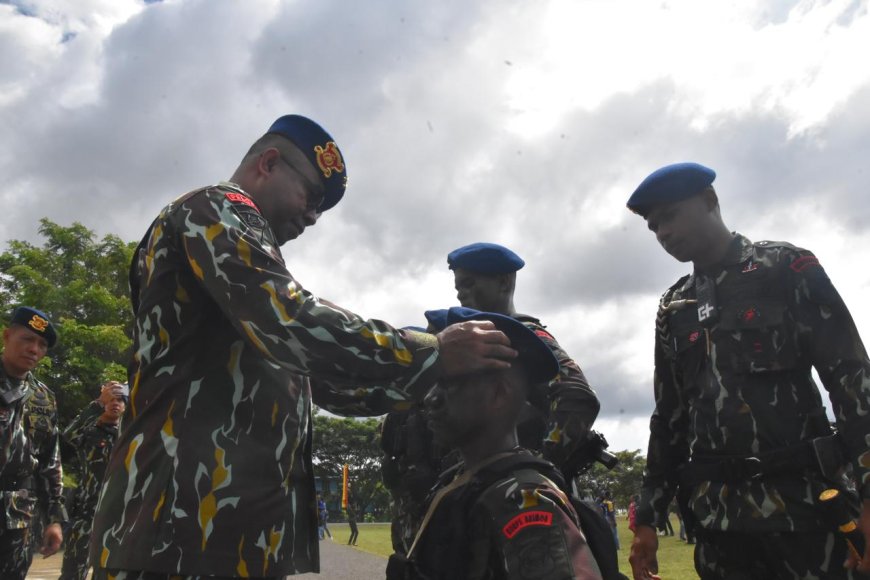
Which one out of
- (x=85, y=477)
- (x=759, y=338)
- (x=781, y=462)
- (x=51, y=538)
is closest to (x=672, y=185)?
(x=759, y=338)

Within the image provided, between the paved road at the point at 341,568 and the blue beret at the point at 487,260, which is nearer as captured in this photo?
the blue beret at the point at 487,260

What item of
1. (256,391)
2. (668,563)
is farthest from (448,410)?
(668,563)

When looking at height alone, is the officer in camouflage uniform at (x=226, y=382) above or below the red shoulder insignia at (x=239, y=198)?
below

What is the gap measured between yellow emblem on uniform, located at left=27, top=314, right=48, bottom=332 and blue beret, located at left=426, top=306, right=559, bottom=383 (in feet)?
15.3

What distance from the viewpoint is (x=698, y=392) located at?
3.30 m

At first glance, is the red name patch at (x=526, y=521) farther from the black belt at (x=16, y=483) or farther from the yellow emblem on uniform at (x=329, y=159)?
the black belt at (x=16, y=483)

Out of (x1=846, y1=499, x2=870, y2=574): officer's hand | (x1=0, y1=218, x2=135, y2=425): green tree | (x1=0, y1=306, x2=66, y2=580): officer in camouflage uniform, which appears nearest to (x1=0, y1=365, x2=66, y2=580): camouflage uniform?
(x1=0, y1=306, x2=66, y2=580): officer in camouflage uniform

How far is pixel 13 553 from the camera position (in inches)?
209

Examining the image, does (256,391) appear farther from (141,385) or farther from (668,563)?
(668,563)

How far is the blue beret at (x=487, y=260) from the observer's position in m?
4.11

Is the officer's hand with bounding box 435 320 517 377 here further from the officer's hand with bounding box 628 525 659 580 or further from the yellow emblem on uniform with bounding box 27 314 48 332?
the yellow emblem on uniform with bounding box 27 314 48 332

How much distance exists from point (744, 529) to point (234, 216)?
238 cm

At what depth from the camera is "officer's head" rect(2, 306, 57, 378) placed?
5598 mm

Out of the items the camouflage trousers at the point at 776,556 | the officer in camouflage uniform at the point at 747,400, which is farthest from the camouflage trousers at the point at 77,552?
the camouflage trousers at the point at 776,556
